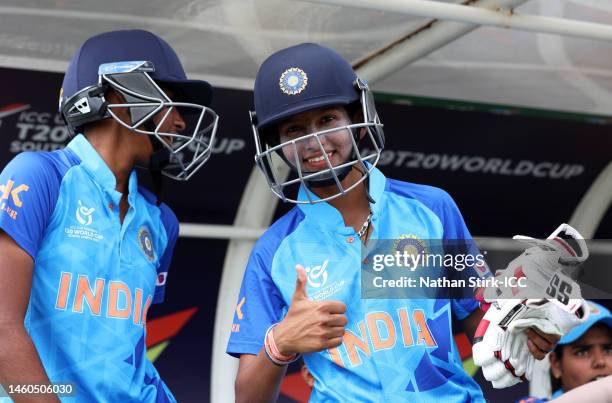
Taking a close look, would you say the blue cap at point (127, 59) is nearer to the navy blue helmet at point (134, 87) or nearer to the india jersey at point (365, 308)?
the navy blue helmet at point (134, 87)

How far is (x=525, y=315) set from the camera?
7.82 ft

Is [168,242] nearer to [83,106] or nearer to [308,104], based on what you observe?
[83,106]

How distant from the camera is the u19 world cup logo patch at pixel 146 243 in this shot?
Answer: 288 centimetres

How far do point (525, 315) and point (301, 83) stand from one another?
85cm

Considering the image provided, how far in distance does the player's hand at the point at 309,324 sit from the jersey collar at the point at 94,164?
653mm

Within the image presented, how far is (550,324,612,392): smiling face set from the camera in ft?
12.5

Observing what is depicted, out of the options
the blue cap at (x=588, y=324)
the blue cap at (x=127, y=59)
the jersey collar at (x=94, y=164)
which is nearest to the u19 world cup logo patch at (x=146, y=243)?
the jersey collar at (x=94, y=164)

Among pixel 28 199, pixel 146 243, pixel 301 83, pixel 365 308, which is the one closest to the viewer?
pixel 28 199

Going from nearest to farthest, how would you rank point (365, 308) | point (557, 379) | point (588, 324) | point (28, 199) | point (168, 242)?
point (28, 199)
point (365, 308)
point (168, 242)
point (588, 324)
point (557, 379)

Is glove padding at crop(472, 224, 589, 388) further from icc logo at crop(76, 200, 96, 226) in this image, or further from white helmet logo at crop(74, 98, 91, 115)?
white helmet logo at crop(74, 98, 91, 115)

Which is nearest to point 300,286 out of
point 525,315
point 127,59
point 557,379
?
point 525,315

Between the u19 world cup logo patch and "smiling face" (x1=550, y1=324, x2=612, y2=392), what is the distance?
1.70 meters

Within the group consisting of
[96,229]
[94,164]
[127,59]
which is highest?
[127,59]

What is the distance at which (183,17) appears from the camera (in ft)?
12.2
